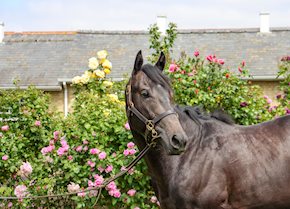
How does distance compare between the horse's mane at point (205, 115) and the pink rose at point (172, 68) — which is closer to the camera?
the horse's mane at point (205, 115)

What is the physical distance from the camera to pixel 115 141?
6.74 meters

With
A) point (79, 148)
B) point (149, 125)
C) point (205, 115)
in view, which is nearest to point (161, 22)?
point (79, 148)

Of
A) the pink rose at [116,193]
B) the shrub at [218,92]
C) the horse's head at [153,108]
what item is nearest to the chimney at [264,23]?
the shrub at [218,92]

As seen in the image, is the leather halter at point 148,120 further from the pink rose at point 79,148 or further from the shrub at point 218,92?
the shrub at point 218,92

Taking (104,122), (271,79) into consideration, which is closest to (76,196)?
(104,122)

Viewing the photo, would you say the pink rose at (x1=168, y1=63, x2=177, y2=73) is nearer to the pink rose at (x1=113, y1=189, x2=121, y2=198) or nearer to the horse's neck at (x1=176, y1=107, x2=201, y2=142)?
the pink rose at (x1=113, y1=189, x2=121, y2=198)

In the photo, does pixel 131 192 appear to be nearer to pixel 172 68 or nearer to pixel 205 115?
pixel 205 115

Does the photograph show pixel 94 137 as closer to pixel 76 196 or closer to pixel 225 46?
pixel 76 196

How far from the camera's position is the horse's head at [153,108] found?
14.4 feet

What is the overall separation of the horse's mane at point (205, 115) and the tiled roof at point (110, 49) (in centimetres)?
1446

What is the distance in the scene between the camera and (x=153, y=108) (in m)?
4.56

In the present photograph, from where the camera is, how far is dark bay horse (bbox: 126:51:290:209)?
4.55 meters

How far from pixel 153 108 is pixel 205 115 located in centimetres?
79

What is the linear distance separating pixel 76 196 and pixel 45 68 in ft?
49.5
